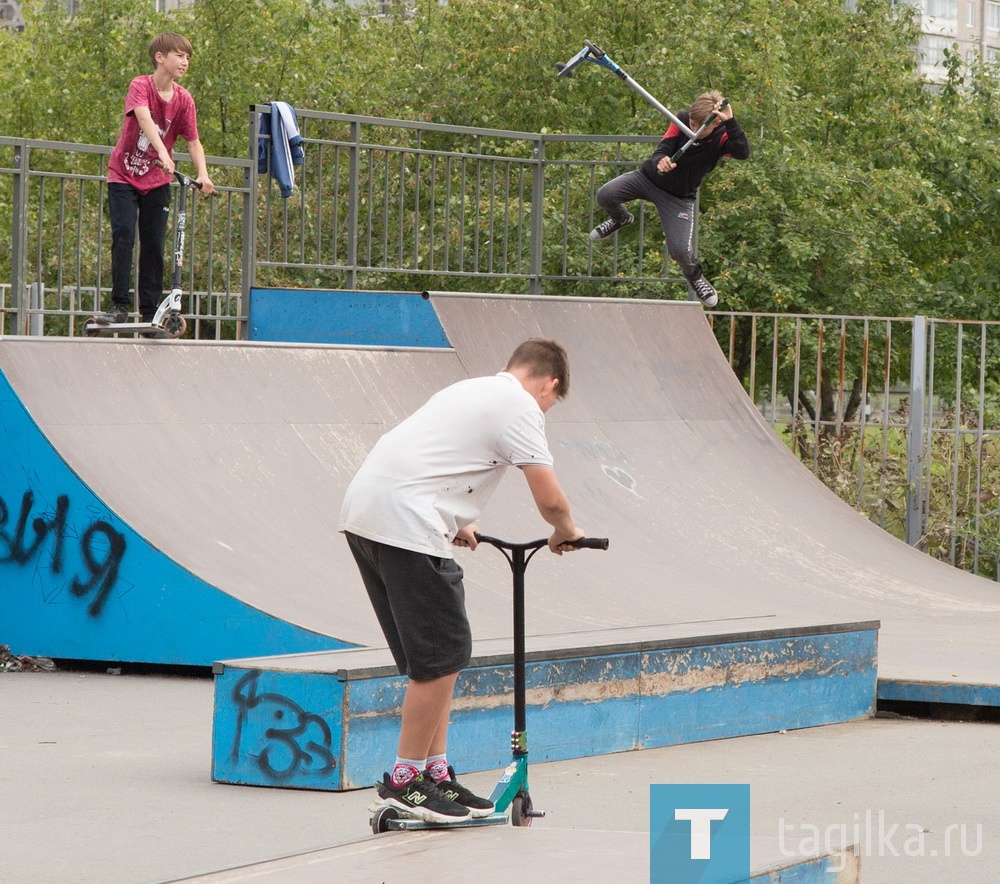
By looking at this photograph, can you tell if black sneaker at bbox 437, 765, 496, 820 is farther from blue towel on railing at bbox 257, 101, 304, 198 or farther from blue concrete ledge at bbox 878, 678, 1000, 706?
blue towel on railing at bbox 257, 101, 304, 198

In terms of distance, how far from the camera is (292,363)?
29.9 feet

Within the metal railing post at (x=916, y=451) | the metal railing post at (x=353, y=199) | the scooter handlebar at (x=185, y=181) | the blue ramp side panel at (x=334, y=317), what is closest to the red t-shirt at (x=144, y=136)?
the scooter handlebar at (x=185, y=181)

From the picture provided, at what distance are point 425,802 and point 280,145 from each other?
24.2ft

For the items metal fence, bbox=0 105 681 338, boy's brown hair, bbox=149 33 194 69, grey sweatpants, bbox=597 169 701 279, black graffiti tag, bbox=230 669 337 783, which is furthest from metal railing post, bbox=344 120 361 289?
black graffiti tag, bbox=230 669 337 783

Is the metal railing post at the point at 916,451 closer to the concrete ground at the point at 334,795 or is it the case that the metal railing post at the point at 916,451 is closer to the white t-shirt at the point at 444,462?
the concrete ground at the point at 334,795

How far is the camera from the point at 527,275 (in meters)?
13.0

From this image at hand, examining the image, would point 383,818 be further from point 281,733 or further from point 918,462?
point 918,462

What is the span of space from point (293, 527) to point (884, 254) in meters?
15.0

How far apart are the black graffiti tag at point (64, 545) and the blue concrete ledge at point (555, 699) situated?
2.15m

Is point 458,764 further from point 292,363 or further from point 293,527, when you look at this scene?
point 292,363

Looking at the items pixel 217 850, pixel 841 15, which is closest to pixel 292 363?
pixel 217 850

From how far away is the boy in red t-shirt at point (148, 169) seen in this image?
8.88 meters

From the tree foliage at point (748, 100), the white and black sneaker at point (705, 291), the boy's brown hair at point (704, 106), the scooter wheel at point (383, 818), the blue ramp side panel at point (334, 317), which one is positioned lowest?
the scooter wheel at point (383, 818)

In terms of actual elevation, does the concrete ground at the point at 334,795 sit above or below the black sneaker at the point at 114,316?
below
